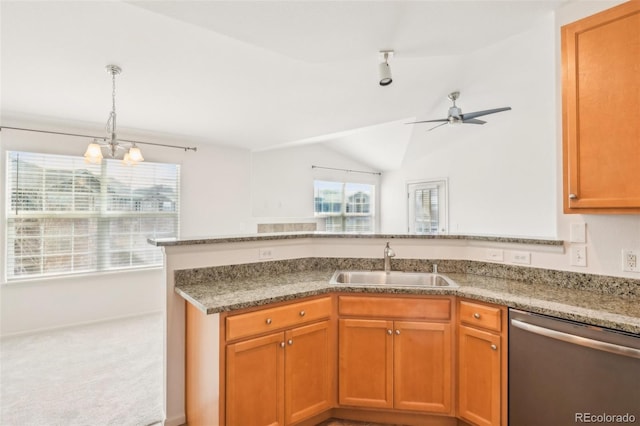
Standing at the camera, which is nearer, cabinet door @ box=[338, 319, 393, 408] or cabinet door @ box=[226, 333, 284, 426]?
cabinet door @ box=[226, 333, 284, 426]

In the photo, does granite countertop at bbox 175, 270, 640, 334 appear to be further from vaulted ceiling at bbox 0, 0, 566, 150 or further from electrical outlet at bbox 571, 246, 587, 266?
vaulted ceiling at bbox 0, 0, 566, 150

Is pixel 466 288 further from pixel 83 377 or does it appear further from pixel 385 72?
pixel 83 377

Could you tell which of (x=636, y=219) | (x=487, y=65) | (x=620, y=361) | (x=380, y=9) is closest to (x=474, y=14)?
(x=380, y=9)

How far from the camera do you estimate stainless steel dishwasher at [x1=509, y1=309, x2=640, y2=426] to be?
4.33ft

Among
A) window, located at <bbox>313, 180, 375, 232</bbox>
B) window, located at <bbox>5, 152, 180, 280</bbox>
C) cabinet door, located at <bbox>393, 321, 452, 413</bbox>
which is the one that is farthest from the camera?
window, located at <bbox>313, 180, 375, 232</bbox>

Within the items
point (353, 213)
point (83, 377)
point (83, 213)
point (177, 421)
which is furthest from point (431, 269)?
point (353, 213)

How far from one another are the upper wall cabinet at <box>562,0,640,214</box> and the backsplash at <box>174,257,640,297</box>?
1.49ft

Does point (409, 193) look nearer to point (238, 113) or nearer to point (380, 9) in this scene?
point (238, 113)

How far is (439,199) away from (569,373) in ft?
17.9

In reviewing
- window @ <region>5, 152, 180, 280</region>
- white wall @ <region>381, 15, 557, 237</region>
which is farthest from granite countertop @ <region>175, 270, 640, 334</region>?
window @ <region>5, 152, 180, 280</region>

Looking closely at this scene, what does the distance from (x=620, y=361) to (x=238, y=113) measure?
384 centimetres

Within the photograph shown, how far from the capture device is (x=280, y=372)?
1773mm

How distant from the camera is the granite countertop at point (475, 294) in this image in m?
1.45

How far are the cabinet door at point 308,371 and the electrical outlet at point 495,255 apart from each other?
4.08ft
